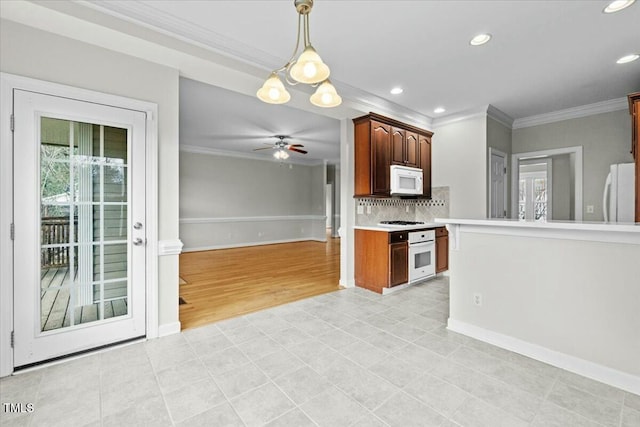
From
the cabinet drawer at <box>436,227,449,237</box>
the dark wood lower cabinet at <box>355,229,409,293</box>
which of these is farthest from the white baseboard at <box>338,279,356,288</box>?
the cabinet drawer at <box>436,227,449,237</box>

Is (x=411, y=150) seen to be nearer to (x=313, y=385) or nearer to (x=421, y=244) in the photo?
(x=421, y=244)

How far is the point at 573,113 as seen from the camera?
4492 millimetres

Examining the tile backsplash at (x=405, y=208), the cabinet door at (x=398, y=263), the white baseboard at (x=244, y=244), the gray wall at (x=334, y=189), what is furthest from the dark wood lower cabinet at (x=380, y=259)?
the gray wall at (x=334, y=189)

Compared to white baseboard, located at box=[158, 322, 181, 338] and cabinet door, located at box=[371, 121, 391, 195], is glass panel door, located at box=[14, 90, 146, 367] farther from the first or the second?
cabinet door, located at box=[371, 121, 391, 195]

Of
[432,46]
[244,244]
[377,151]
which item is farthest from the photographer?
[244,244]

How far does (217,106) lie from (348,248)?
304 centimetres

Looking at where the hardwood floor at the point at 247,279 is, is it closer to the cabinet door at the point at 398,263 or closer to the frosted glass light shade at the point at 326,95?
the cabinet door at the point at 398,263

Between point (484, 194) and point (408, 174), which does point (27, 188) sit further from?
point (484, 194)

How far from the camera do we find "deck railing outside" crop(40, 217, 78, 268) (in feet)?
7.21

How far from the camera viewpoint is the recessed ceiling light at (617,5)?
85.9 inches

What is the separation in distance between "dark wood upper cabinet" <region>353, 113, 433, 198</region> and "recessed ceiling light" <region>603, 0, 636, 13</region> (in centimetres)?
237

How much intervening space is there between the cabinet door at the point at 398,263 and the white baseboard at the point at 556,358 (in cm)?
118

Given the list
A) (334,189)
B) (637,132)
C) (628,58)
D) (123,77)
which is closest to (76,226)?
(123,77)

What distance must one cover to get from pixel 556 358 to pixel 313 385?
1.87 meters
